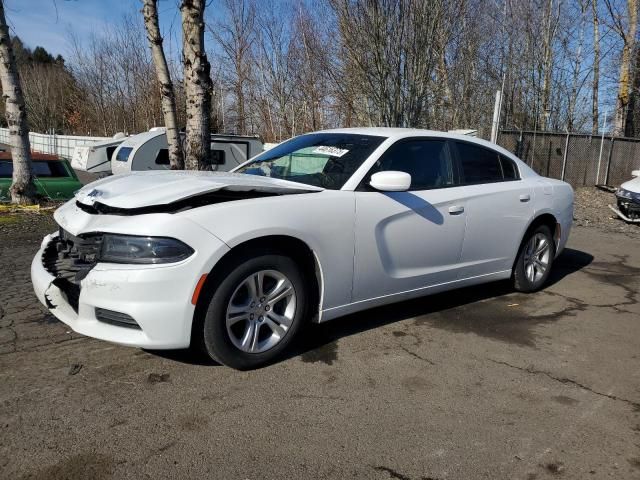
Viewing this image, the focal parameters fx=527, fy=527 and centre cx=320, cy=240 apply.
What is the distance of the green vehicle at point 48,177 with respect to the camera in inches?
374

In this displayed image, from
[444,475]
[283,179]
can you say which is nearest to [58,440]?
[444,475]

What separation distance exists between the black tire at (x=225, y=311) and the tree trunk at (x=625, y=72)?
21107 mm

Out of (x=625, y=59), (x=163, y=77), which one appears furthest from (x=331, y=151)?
(x=625, y=59)

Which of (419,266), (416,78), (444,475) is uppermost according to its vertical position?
(416,78)

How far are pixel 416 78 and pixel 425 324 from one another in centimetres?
874

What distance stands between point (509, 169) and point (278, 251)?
2.79 metres

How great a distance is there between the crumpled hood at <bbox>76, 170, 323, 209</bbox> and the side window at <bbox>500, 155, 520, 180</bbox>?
88.4 inches

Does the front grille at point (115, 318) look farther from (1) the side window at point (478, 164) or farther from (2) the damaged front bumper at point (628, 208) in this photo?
(2) the damaged front bumper at point (628, 208)

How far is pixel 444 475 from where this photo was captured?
235 centimetres

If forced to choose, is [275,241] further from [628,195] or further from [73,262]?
[628,195]

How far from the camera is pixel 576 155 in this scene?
15.8 meters

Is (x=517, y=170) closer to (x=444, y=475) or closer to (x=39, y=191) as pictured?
(x=444, y=475)

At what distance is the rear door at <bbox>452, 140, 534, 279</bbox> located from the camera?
4.45 m

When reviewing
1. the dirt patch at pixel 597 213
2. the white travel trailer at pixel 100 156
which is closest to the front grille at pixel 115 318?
the dirt patch at pixel 597 213
